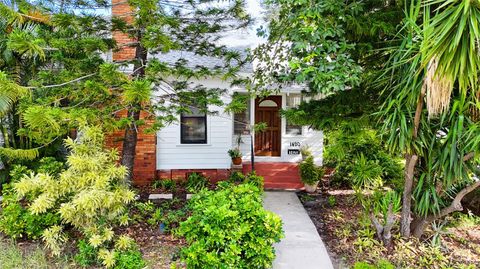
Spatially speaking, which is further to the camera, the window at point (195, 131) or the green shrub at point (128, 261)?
the window at point (195, 131)

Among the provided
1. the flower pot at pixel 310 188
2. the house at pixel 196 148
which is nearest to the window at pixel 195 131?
the house at pixel 196 148

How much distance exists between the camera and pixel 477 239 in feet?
19.0

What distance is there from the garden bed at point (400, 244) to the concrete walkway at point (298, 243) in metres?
0.20

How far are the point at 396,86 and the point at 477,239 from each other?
3.67 m

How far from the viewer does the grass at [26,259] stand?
14.2 ft

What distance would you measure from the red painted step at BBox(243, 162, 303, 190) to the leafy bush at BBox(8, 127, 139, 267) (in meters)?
5.33

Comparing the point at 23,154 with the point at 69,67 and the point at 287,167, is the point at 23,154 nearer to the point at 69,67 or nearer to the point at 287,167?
the point at 69,67

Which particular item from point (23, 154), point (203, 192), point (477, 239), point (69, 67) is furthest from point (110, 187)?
point (477, 239)

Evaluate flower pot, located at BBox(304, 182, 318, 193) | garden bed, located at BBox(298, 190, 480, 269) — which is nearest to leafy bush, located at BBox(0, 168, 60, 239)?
garden bed, located at BBox(298, 190, 480, 269)

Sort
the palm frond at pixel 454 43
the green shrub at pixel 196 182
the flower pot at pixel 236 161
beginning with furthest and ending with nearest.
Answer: the flower pot at pixel 236 161 → the green shrub at pixel 196 182 → the palm frond at pixel 454 43

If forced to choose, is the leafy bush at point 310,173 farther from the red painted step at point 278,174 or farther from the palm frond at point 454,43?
the palm frond at point 454,43

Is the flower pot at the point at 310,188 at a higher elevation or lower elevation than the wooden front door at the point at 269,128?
lower

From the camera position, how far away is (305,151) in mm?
10688

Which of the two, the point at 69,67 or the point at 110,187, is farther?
the point at 69,67
